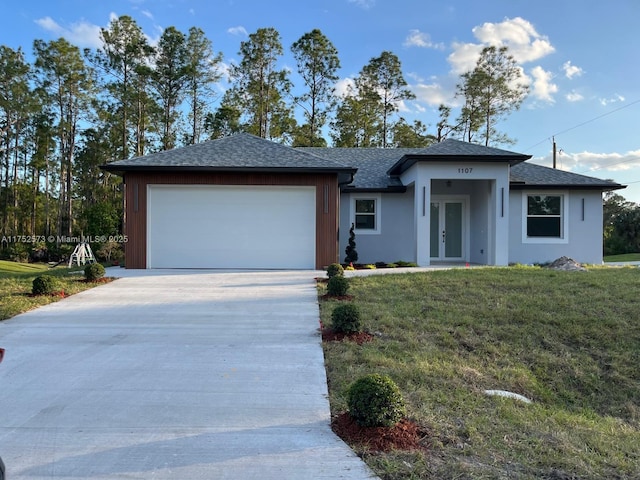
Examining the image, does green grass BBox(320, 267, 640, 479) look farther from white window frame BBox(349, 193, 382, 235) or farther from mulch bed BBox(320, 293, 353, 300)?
white window frame BBox(349, 193, 382, 235)

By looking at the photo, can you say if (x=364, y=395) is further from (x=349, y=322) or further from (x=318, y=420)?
(x=349, y=322)

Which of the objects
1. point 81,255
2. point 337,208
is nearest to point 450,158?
point 337,208

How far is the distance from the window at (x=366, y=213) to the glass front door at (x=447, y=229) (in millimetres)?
2075

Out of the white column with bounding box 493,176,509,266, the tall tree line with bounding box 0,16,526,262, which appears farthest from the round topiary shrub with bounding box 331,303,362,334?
the tall tree line with bounding box 0,16,526,262

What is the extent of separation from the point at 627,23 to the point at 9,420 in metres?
17.9

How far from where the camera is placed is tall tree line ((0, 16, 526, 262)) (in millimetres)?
27406

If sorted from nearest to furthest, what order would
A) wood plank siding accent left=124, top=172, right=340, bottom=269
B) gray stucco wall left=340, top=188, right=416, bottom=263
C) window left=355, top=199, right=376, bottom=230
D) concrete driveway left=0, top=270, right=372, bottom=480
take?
concrete driveway left=0, top=270, right=372, bottom=480
wood plank siding accent left=124, top=172, right=340, bottom=269
gray stucco wall left=340, top=188, right=416, bottom=263
window left=355, top=199, right=376, bottom=230

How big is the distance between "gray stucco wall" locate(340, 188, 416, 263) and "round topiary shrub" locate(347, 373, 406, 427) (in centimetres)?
1168

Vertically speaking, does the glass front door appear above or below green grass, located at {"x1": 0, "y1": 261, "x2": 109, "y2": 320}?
above

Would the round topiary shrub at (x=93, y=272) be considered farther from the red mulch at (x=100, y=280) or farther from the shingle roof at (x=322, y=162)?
the shingle roof at (x=322, y=162)

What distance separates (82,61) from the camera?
90.1 feet

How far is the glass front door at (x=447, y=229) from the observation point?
15.3 m

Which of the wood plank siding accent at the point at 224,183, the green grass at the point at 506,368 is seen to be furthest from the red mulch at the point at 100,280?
the green grass at the point at 506,368

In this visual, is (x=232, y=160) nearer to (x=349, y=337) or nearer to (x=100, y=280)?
(x=100, y=280)
